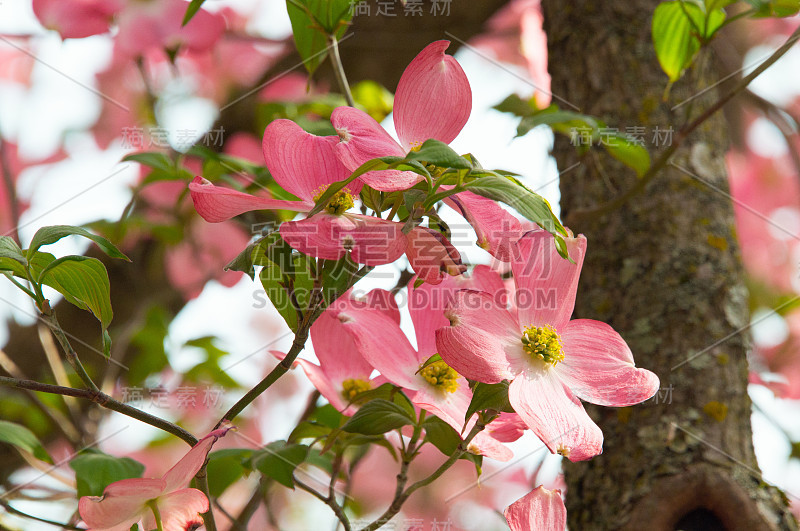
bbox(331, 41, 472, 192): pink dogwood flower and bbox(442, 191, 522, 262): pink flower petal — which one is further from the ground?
bbox(331, 41, 472, 192): pink dogwood flower

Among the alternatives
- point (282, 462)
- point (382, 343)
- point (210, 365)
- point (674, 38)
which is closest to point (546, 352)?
point (382, 343)

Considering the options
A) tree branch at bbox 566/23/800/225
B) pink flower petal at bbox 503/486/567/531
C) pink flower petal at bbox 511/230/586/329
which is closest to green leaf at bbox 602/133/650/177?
tree branch at bbox 566/23/800/225

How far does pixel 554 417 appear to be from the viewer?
1.20 feet

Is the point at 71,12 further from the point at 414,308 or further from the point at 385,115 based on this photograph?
the point at 414,308

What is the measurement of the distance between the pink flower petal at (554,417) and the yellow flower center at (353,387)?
17 centimetres

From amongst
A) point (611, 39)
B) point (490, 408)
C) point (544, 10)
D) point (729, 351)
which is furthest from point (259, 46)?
point (490, 408)

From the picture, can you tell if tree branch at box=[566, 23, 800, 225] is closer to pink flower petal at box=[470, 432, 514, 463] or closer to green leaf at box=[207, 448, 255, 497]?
pink flower petal at box=[470, 432, 514, 463]

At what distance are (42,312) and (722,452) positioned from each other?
59cm

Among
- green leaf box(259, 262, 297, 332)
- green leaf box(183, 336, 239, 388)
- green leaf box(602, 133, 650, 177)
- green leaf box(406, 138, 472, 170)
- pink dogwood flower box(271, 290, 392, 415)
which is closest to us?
green leaf box(406, 138, 472, 170)

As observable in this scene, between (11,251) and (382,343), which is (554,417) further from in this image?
(11,251)

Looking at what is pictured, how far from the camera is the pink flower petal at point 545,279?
41 centimetres

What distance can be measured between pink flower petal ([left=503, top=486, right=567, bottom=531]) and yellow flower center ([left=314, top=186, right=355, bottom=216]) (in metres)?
0.21

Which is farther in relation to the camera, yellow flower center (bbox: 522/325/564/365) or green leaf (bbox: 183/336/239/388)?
green leaf (bbox: 183/336/239/388)

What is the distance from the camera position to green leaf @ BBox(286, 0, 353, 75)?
1.76 feet
